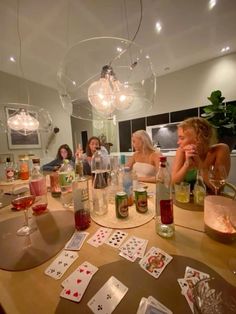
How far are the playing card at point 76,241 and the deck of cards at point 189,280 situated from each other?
1.19 feet

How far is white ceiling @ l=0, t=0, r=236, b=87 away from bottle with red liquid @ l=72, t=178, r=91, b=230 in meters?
2.18

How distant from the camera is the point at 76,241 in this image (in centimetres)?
62

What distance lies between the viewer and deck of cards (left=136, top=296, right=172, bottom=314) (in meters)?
0.36

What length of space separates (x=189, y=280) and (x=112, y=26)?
279 cm

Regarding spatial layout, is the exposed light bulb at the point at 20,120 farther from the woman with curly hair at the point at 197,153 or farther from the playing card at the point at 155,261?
the playing card at the point at 155,261

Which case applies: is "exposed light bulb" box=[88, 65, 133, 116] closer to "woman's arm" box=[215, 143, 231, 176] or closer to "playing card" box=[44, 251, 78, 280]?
"woman's arm" box=[215, 143, 231, 176]

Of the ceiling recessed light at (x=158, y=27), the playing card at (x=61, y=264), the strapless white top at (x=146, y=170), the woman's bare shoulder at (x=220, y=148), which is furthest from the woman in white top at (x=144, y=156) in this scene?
the ceiling recessed light at (x=158, y=27)

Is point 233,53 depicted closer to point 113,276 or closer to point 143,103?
point 143,103

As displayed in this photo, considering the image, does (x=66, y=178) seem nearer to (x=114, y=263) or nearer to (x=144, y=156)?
(x=114, y=263)

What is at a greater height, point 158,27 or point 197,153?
point 158,27

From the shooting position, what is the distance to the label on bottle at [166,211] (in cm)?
62

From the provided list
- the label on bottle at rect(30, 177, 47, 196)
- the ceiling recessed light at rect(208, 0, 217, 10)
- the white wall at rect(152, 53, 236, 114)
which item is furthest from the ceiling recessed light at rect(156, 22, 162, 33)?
the label on bottle at rect(30, 177, 47, 196)

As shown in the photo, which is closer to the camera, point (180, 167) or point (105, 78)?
point (105, 78)

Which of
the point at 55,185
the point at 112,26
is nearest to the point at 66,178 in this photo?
the point at 55,185
